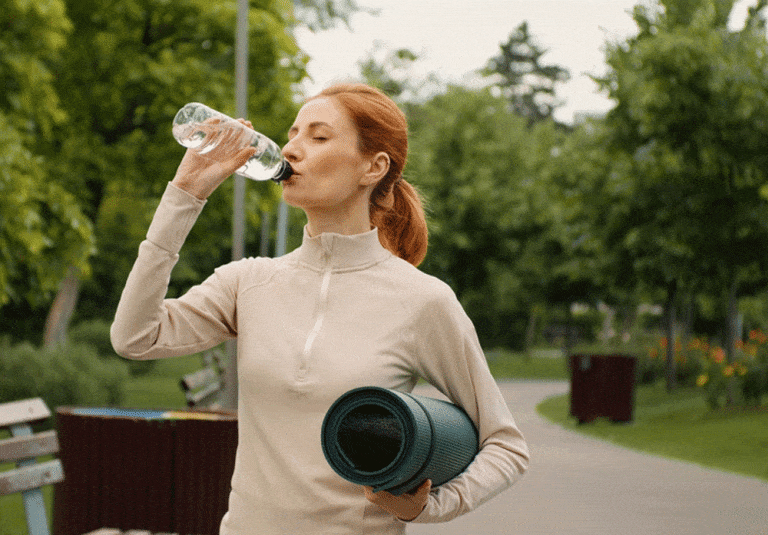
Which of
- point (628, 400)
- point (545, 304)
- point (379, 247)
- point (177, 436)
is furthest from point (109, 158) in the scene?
point (545, 304)

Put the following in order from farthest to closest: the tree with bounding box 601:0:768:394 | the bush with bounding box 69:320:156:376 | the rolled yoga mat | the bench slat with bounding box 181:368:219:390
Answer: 1. the bush with bounding box 69:320:156:376
2. the tree with bounding box 601:0:768:394
3. the bench slat with bounding box 181:368:219:390
4. the rolled yoga mat

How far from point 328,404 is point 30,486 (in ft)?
9.74

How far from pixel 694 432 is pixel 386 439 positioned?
47.9 ft

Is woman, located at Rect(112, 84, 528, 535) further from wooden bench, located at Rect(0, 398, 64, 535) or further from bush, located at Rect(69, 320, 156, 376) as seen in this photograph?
bush, located at Rect(69, 320, 156, 376)

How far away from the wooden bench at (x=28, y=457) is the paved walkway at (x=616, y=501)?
389cm

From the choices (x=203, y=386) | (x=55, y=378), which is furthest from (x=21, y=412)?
(x=55, y=378)

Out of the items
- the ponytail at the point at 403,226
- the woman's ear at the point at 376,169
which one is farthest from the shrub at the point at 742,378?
the woman's ear at the point at 376,169

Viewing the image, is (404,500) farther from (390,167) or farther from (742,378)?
(742,378)

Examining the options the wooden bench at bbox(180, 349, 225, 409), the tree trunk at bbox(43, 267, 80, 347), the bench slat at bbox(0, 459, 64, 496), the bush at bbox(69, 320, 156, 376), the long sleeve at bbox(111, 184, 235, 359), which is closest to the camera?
the long sleeve at bbox(111, 184, 235, 359)

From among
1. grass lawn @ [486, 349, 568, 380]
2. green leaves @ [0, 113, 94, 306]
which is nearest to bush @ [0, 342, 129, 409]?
green leaves @ [0, 113, 94, 306]

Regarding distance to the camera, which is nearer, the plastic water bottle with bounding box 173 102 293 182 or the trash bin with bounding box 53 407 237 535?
the plastic water bottle with bounding box 173 102 293 182

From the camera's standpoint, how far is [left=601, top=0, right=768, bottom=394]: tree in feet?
54.4

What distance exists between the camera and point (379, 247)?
2.50 metres

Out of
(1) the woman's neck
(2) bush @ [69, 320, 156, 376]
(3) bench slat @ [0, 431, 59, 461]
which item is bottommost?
(2) bush @ [69, 320, 156, 376]
